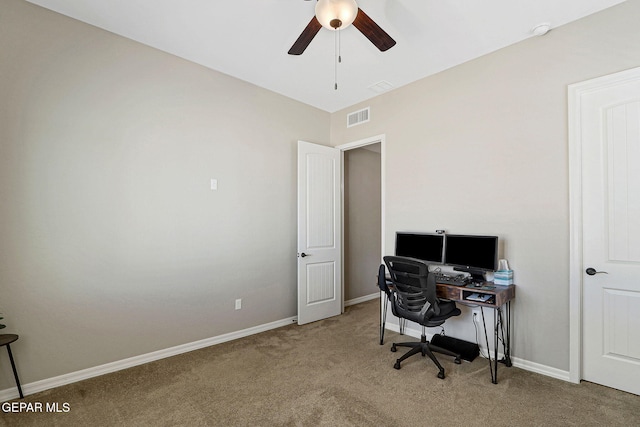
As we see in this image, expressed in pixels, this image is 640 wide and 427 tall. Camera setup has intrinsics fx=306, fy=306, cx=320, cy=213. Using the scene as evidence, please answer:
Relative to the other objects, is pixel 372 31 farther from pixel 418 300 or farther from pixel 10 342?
pixel 10 342

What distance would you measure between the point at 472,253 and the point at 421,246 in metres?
0.57

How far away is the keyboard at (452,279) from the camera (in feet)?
9.31

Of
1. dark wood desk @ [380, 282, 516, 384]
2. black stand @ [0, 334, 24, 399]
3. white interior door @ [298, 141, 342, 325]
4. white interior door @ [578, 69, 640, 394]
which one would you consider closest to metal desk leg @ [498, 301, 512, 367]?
dark wood desk @ [380, 282, 516, 384]

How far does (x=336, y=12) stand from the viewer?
76.4 inches

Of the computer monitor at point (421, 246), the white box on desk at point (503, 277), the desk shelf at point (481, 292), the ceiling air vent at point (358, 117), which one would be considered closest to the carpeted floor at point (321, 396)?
the desk shelf at point (481, 292)

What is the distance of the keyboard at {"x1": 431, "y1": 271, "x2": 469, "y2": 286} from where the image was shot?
2.84 meters

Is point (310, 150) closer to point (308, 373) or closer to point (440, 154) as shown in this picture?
point (440, 154)

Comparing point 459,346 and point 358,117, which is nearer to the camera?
point 459,346

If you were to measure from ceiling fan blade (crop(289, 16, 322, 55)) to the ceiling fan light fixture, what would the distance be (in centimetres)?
5

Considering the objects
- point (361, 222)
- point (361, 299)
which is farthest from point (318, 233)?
point (361, 299)

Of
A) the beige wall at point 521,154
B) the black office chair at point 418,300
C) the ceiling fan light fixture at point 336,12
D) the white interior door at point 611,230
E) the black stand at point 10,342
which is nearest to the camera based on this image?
the ceiling fan light fixture at point 336,12

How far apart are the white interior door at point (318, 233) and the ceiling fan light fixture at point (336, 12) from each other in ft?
7.04

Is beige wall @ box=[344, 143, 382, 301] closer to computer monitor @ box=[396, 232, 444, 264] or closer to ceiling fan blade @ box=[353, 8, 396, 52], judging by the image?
computer monitor @ box=[396, 232, 444, 264]

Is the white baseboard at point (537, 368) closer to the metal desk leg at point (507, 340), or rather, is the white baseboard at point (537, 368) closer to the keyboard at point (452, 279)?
the metal desk leg at point (507, 340)
